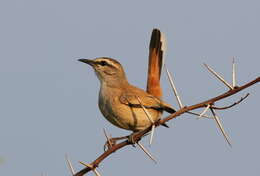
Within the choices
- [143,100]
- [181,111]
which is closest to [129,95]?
[143,100]

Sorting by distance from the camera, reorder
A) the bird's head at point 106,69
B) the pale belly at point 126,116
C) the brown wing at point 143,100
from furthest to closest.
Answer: the bird's head at point 106,69 → the pale belly at point 126,116 → the brown wing at point 143,100

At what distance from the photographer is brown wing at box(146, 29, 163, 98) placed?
5934 mm

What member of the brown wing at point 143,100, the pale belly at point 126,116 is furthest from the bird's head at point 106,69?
the pale belly at point 126,116

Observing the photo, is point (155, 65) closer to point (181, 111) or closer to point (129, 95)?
point (129, 95)

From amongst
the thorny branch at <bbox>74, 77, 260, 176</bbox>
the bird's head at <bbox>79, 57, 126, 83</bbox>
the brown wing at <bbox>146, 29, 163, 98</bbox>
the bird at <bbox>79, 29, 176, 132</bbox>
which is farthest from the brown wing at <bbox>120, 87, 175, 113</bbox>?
the thorny branch at <bbox>74, 77, 260, 176</bbox>

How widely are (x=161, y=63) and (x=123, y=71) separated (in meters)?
1.28

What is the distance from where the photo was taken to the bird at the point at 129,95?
5.63m

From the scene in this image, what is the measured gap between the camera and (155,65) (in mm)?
6160

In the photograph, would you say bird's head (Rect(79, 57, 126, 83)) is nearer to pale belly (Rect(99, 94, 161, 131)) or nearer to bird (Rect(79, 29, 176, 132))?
bird (Rect(79, 29, 176, 132))

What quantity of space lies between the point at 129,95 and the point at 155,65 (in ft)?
1.87

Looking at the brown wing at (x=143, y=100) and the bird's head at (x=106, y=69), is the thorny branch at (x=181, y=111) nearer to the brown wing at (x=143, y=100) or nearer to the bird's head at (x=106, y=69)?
the brown wing at (x=143, y=100)

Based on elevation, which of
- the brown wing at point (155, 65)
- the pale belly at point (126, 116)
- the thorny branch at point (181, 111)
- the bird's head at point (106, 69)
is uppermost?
the bird's head at point (106, 69)

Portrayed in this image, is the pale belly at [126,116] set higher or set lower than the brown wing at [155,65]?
lower

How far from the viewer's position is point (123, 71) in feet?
24.0
